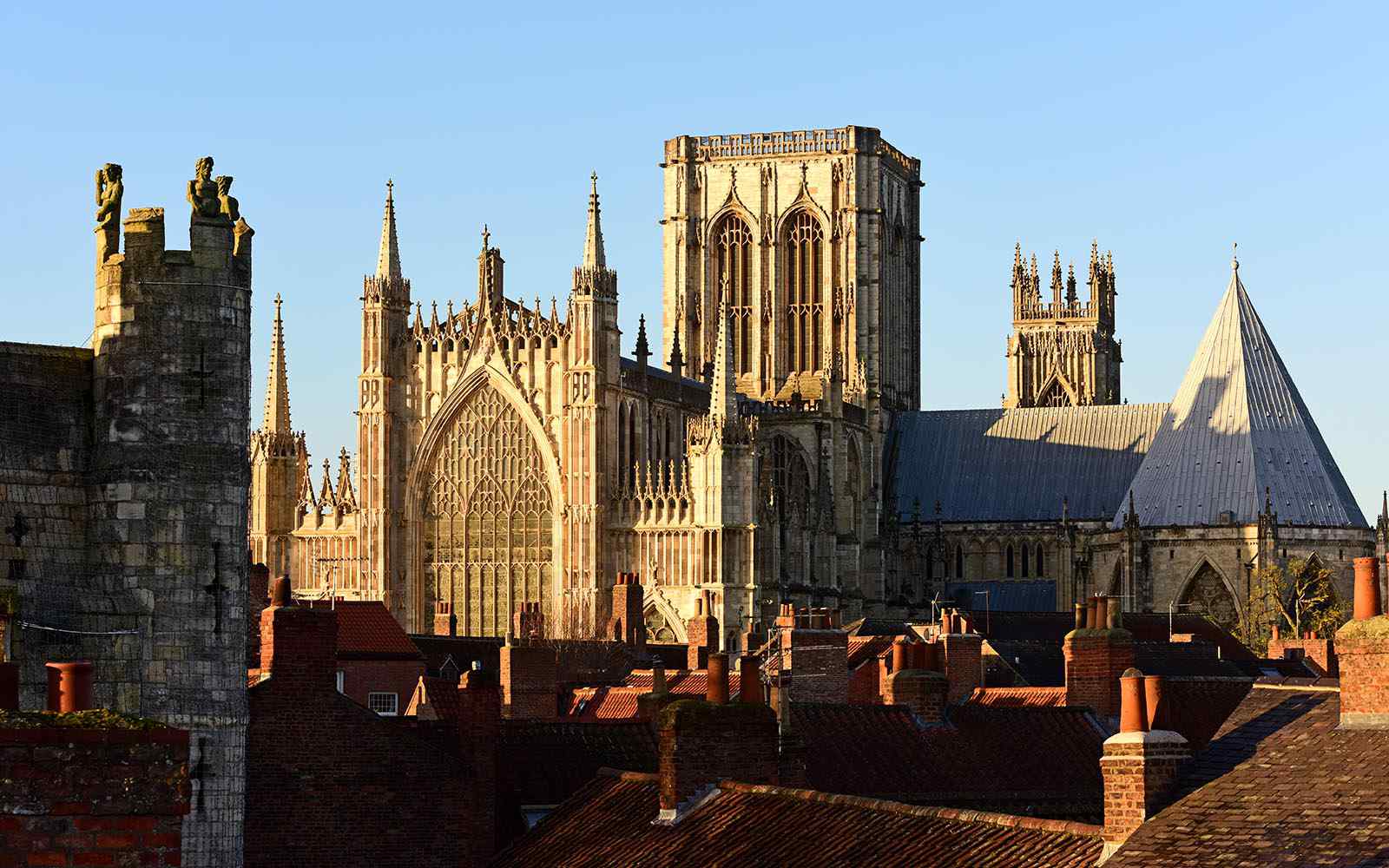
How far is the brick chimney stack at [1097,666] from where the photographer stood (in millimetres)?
36875

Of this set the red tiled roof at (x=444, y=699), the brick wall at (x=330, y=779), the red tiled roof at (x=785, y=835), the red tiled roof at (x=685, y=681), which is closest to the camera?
the red tiled roof at (x=785, y=835)

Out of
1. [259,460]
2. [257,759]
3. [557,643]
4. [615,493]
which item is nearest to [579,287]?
[615,493]

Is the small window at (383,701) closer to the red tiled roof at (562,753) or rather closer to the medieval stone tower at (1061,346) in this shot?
the red tiled roof at (562,753)

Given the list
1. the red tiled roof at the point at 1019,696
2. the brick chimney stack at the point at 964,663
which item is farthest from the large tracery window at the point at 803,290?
the red tiled roof at the point at 1019,696

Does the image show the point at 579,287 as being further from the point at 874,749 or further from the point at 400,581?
the point at 874,749

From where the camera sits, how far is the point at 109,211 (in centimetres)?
2591

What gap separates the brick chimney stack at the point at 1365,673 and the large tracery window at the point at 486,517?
74.3m

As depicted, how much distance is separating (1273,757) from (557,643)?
5365 cm

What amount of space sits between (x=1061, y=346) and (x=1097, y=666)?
10051 cm

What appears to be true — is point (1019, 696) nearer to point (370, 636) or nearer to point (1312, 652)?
point (370, 636)

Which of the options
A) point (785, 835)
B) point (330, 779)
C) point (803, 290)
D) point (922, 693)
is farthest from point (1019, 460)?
point (785, 835)

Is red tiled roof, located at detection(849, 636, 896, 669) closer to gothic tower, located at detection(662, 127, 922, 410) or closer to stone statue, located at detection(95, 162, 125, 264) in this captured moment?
stone statue, located at detection(95, 162, 125, 264)

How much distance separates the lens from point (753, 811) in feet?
77.9

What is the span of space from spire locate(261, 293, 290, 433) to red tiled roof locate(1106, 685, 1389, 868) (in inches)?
3000
